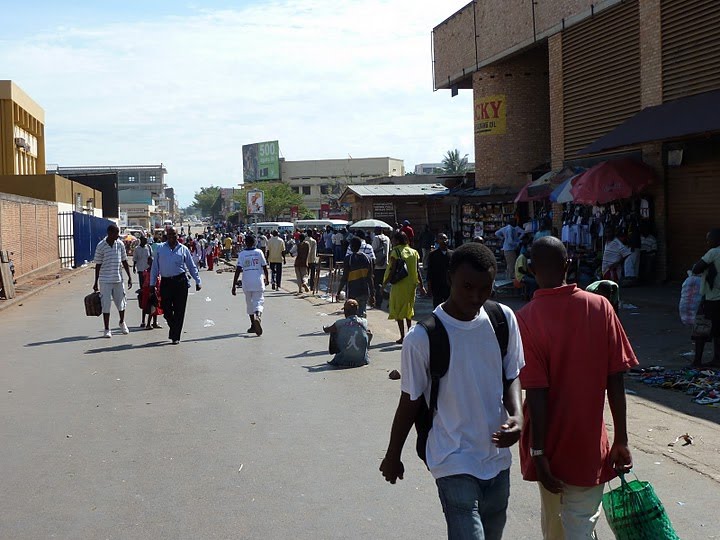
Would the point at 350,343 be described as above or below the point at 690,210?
below

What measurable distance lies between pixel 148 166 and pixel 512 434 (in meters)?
196

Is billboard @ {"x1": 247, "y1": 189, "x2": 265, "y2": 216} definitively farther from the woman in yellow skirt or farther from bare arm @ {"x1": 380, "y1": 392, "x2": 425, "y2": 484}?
bare arm @ {"x1": 380, "y1": 392, "x2": 425, "y2": 484}

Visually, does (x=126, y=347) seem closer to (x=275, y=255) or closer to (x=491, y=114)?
(x=275, y=255)

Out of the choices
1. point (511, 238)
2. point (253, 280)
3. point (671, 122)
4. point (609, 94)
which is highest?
point (609, 94)

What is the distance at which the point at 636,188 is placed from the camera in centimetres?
1948

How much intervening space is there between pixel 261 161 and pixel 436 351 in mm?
124792

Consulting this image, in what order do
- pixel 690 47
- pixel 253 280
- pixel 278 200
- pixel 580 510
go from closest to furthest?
pixel 580 510
pixel 253 280
pixel 690 47
pixel 278 200

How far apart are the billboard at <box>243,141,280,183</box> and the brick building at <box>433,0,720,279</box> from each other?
301 feet

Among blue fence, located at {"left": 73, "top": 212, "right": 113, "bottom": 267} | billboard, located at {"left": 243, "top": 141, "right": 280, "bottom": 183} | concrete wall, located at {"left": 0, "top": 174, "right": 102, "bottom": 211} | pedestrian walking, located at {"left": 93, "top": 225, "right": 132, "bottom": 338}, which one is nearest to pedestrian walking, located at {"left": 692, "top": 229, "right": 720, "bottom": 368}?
pedestrian walking, located at {"left": 93, "top": 225, "right": 132, "bottom": 338}

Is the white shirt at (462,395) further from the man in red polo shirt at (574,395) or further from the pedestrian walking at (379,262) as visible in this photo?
the pedestrian walking at (379,262)

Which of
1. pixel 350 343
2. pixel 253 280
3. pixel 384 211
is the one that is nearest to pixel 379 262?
pixel 253 280

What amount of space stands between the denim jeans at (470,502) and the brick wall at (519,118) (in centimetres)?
2781

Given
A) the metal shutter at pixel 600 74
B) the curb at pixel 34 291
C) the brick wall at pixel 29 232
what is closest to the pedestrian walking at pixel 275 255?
the curb at pixel 34 291

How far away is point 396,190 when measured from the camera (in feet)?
135
